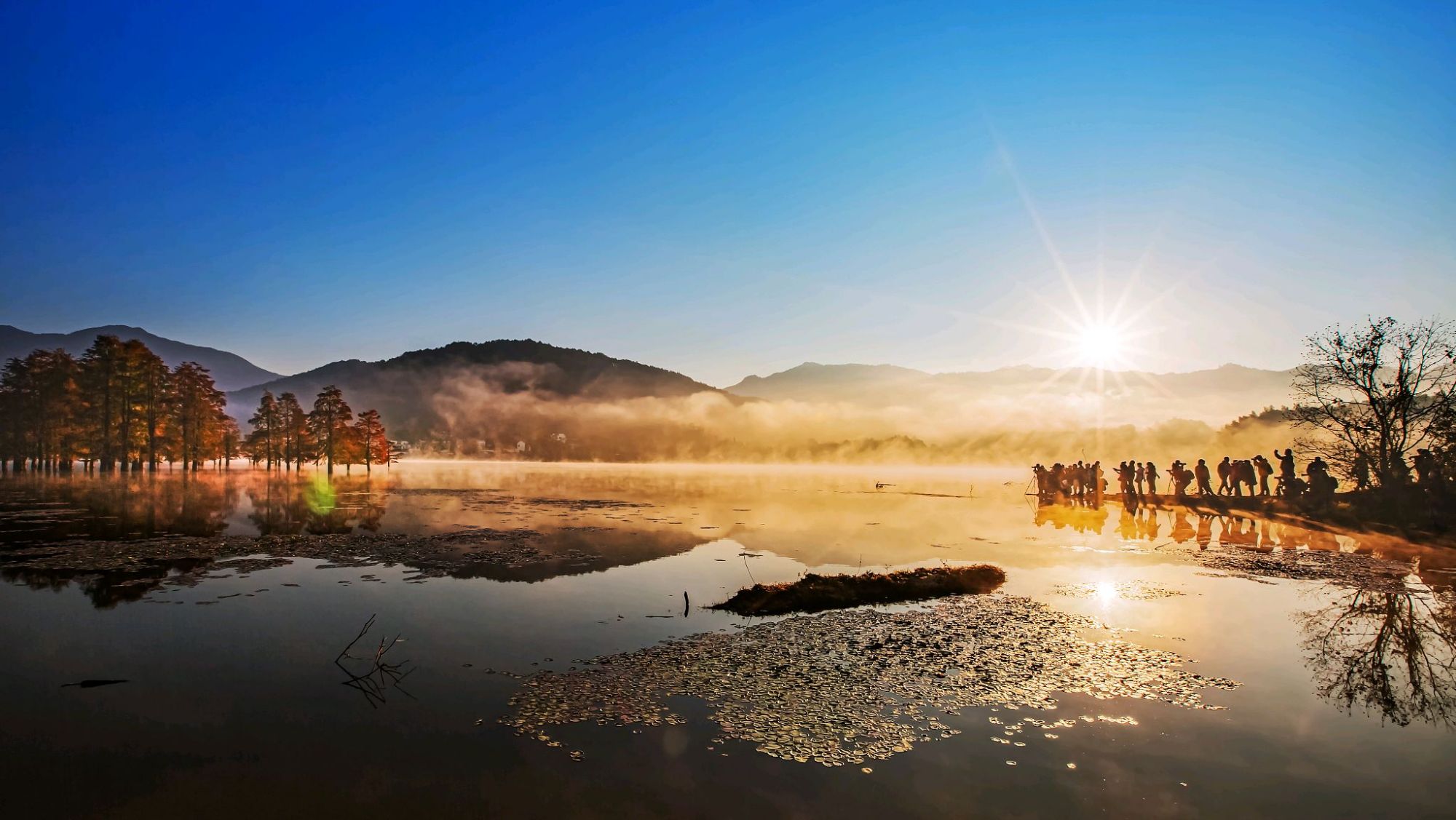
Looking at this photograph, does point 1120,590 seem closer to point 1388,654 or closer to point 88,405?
point 1388,654

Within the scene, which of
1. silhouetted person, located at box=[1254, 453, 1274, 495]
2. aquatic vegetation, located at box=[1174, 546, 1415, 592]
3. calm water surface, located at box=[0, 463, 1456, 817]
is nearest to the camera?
calm water surface, located at box=[0, 463, 1456, 817]

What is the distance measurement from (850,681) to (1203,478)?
188 feet

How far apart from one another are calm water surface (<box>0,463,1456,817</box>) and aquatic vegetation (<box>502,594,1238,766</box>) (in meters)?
0.41

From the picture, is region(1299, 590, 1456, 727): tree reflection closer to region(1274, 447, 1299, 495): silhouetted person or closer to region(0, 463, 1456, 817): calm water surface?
region(0, 463, 1456, 817): calm water surface

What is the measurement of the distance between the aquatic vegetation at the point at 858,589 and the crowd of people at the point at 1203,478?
117 feet

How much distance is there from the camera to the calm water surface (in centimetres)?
898

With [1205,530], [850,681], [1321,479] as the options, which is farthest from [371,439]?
[1321,479]

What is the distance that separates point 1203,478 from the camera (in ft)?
182

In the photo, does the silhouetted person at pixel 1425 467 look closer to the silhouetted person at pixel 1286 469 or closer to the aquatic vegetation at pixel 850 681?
the silhouetted person at pixel 1286 469

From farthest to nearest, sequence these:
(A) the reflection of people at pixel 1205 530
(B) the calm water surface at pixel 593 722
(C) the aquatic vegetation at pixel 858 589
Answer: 1. (A) the reflection of people at pixel 1205 530
2. (C) the aquatic vegetation at pixel 858 589
3. (B) the calm water surface at pixel 593 722

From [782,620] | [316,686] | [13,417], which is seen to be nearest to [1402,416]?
[782,620]

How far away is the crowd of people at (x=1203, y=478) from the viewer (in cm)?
4272

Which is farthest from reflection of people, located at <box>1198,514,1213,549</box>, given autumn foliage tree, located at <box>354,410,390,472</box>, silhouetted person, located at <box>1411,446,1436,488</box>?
autumn foliage tree, located at <box>354,410,390,472</box>

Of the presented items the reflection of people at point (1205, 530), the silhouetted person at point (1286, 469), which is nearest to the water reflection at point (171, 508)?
the reflection of people at point (1205, 530)
